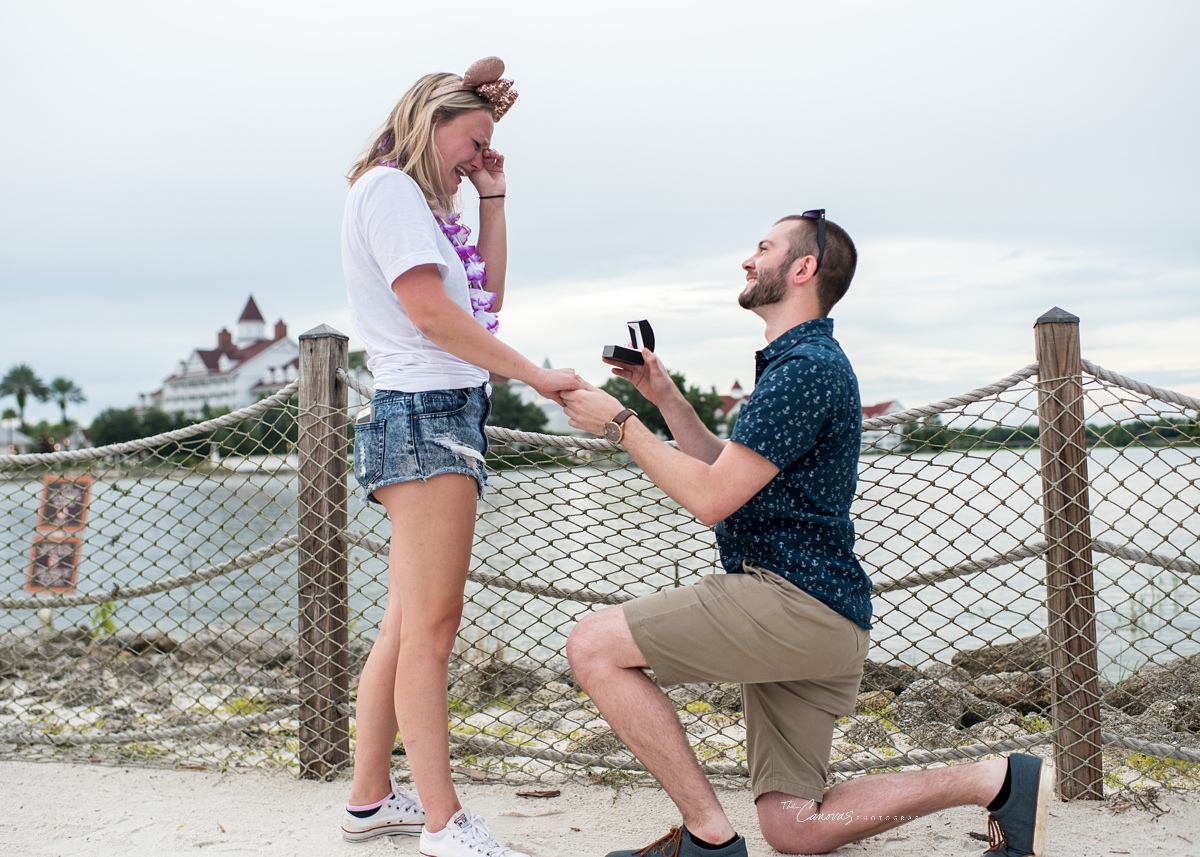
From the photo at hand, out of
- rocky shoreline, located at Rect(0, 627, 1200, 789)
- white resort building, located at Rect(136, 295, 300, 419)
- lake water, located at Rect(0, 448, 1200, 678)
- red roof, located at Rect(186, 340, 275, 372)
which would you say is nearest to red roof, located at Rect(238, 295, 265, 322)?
white resort building, located at Rect(136, 295, 300, 419)

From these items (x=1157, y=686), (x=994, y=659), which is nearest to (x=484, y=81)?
(x=1157, y=686)

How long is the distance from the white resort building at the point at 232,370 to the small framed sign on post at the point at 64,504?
7676cm

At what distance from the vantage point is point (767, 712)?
2.34 metres

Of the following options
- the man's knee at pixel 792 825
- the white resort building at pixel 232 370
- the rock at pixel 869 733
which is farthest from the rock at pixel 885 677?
the white resort building at pixel 232 370

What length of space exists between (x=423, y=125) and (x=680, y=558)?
4.91 ft

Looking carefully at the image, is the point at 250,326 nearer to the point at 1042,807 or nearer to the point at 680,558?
the point at 680,558

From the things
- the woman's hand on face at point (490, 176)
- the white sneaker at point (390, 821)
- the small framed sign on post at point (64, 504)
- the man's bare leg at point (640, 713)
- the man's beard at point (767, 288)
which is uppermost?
the woman's hand on face at point (490, 176)

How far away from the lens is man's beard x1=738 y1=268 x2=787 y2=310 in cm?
231

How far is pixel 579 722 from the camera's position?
374cm

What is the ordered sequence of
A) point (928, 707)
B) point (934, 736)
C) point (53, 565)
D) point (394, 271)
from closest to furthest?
point (394, 271) < point (934, 736) < point (928, 707) < point (53, 565)

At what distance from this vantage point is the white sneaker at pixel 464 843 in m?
2.27

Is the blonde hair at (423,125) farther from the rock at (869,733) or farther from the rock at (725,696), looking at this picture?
the rock at (725,696)

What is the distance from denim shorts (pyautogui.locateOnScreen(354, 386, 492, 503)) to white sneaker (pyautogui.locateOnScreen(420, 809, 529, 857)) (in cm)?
80

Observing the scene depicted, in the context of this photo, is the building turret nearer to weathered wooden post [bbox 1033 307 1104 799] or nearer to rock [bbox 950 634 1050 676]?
rock [bbox 950 634 1050 676]
